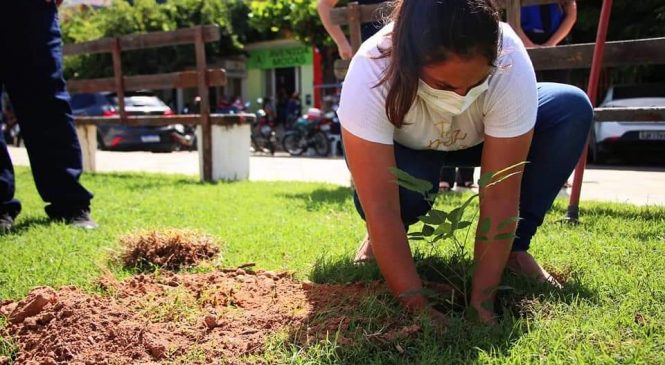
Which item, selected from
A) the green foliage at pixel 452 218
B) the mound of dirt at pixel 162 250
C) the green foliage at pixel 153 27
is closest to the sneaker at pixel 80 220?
the mound of dirt at pixel 162 250

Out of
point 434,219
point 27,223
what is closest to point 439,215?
point 434,219

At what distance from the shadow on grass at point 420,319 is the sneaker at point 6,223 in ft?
6.62

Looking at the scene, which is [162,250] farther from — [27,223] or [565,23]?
[565,23]

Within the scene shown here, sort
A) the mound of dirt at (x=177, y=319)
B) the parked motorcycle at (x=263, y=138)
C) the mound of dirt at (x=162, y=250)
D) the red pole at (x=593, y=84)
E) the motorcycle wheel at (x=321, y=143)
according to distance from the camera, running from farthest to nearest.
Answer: the parked motorcycle at (x=263, y=138), the motorcycle wheel at (x=321, y=143), the red pole at (x=593, y=84), the mound of dirt at (x=162, y=250), the mound of dirt at (x=177, y=319)

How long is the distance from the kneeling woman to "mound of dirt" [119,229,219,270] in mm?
987

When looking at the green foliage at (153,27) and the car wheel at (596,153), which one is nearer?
the car wheel at (596,153)

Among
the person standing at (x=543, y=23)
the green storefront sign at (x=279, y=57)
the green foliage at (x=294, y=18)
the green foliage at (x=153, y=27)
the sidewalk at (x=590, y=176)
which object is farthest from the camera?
the green storefront sign at (x=279, y=57)

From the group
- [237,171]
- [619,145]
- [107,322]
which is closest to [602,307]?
[107,322]

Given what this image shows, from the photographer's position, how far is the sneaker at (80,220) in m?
3.50

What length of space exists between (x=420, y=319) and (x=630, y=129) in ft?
27.4

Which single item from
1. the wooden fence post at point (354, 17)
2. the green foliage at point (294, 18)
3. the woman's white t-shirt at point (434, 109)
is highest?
the green foliage at point (294, 18)

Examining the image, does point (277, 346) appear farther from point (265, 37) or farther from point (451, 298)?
point (265, 37)

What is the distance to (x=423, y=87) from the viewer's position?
1772 millimetres

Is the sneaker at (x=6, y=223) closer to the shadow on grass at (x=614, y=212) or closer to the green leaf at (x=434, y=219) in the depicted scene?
the green leaf at (x=434, y=219)
